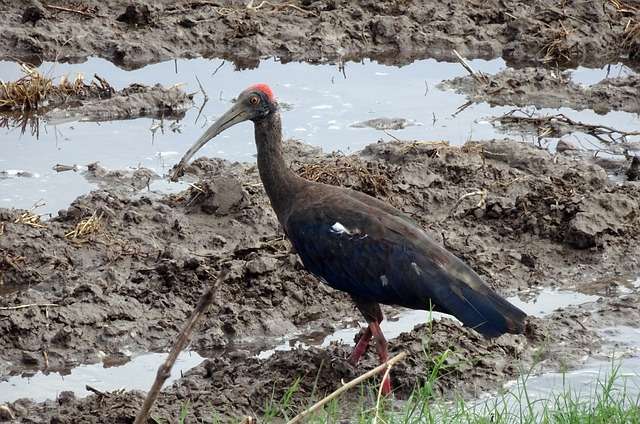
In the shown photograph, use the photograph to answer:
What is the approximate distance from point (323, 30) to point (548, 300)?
5973mm

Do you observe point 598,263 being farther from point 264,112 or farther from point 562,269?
point 264,112

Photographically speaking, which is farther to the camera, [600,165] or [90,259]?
[600,165]

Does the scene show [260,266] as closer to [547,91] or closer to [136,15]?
[547,91]

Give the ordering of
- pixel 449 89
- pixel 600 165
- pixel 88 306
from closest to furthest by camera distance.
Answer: pixel 88 306 < pixel 600 165 < pixel 449 89

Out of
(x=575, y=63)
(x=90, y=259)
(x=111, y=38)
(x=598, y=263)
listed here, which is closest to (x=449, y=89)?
(x=575, y=63)

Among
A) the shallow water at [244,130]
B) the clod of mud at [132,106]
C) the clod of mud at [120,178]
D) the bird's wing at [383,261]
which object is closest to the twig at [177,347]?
the bird's wing at [383,261]

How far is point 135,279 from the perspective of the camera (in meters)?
8.34

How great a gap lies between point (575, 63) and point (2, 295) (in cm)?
793

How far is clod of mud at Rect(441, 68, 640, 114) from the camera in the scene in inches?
503

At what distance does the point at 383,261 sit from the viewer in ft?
23.4

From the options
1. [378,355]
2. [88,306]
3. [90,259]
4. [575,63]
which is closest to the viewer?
[378,355]

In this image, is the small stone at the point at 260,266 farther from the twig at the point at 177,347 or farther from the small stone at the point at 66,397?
the twig at the point at 177,347

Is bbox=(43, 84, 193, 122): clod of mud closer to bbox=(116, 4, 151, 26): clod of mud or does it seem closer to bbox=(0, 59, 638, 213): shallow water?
bbox=(0, 59, 638, 213): shallow water

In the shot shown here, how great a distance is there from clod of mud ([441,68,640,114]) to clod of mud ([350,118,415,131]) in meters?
1.15
